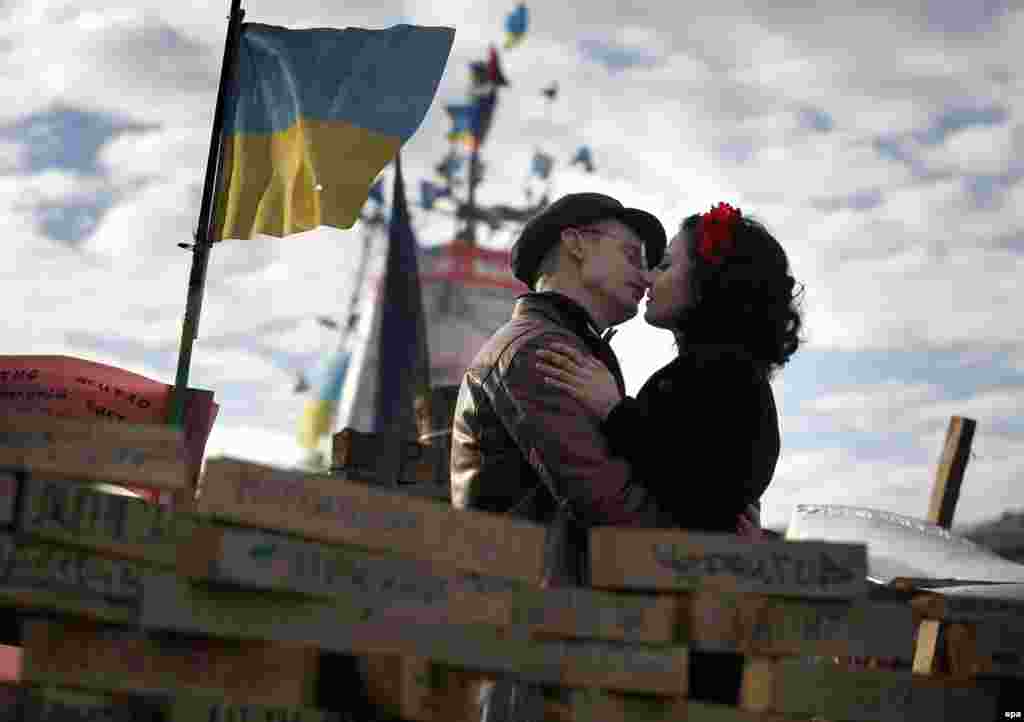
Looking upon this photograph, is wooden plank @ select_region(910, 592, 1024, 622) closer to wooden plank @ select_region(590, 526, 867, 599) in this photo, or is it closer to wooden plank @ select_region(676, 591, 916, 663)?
wooden plank @ select_region(676, 591, 916, 663)

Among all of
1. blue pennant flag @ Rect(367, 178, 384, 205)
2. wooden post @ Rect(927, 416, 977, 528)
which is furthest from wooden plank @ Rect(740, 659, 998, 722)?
blue pennant flag @ Rect(367, 178, 384, 205)

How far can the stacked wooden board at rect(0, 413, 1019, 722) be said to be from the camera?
3324 mm

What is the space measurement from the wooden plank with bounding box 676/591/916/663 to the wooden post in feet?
26.6

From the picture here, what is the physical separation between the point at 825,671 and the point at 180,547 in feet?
6.49

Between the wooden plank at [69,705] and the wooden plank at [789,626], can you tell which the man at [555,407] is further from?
the wooden plank at [69,705]

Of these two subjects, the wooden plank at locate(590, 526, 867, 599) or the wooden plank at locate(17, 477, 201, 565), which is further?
the wooden plank at locate(590, 526, 867, 599)

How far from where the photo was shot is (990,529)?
25.3 metres

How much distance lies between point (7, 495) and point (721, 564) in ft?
6.70

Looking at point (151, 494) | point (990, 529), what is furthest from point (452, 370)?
point (151, 494)

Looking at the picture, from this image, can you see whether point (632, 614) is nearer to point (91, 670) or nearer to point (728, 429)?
point (728, 429)

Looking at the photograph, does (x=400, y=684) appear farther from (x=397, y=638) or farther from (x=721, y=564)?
(x=721, y=564)

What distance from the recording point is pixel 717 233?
17.1 ft

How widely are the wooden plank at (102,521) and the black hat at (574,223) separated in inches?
101

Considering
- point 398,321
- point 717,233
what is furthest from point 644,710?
point 398,321
